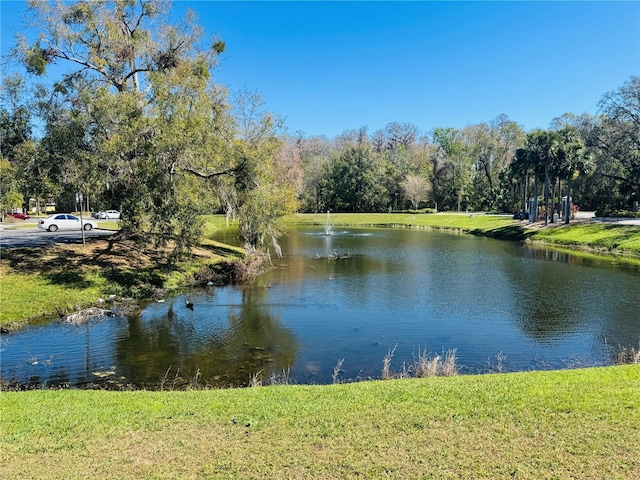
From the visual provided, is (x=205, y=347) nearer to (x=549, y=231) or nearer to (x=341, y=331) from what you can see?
(x=341, y=331)

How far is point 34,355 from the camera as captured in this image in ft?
45.8

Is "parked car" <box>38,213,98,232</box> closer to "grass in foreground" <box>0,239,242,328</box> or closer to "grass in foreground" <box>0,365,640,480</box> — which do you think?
"grass in foreground" <box>0,239,242,328</box>

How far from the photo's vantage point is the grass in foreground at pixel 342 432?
5.99 meters

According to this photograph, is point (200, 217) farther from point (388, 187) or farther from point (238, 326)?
point (388, 187)

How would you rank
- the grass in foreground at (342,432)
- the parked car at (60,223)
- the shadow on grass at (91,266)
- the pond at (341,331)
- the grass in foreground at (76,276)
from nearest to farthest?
the grass in foreground at (342,432) → the pond at (341,331) → the grass in foreground at (76,276) → the shadow on grass at (91,266) → the parked car at (60,223)

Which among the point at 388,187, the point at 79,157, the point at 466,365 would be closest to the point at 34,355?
the point at 79,157

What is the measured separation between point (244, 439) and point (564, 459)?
456 centimetres

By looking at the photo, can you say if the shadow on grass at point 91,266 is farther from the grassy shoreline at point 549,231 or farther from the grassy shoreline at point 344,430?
the grassy shoreline at point 549,231

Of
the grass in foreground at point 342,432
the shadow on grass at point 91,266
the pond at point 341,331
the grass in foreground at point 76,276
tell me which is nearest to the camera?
the grass in foreground at point 342,432

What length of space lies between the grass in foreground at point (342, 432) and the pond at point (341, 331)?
3128 millimetres

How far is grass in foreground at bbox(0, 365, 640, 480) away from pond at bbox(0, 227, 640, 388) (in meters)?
3.13

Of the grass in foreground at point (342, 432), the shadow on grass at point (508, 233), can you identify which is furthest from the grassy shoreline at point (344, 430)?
the shadow on grass at point (508, 233)

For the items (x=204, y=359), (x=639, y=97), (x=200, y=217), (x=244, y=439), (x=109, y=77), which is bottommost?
(x=204, y=359)

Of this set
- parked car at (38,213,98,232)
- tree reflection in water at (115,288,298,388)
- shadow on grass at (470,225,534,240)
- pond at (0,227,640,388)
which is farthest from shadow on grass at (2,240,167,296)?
shadow on grass at (470,225,534,240)
